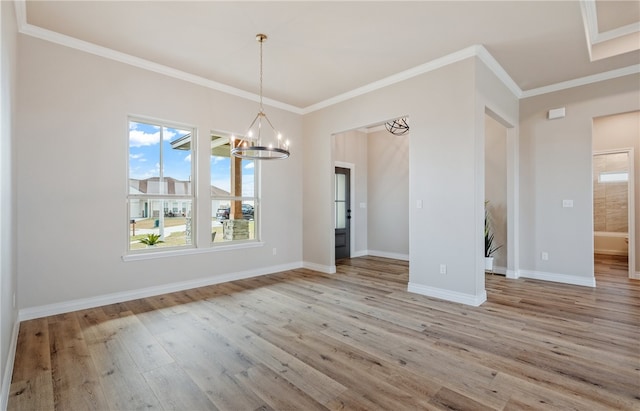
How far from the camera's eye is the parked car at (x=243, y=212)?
5.03 meters

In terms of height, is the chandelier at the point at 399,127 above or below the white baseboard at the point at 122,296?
above

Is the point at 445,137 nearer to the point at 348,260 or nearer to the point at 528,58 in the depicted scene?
the point at 528,58

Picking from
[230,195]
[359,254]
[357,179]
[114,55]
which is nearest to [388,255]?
[359,254]

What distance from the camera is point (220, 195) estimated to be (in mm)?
5016

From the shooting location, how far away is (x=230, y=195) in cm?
516

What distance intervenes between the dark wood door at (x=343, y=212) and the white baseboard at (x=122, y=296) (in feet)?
7.35

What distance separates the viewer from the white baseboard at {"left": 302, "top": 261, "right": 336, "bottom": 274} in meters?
5.62

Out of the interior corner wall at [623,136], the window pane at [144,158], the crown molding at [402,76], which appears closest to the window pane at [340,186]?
the crown molding at [402,76]

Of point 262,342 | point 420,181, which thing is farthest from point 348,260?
point 262,342

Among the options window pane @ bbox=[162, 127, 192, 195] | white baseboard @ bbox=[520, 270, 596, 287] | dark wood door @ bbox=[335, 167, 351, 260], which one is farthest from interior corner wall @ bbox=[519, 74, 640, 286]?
window pane @ bbox=[162, 127, 192, 195]

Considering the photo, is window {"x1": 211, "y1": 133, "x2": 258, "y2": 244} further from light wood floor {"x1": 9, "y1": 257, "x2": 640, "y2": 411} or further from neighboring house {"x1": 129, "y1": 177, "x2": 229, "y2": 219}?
light wood floor {"x1": 9, "y1": 257, "x2": 640, "y2": 411}

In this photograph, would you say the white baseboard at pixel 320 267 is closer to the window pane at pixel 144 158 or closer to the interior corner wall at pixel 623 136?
the window pane at pixel 144 158

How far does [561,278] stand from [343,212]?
13.9 ft

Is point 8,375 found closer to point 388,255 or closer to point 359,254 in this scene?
point 359,254
